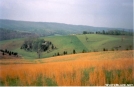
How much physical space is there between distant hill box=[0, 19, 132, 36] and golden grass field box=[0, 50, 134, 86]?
1.45 feet

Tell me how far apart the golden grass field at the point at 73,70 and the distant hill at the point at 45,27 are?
1.45 ft

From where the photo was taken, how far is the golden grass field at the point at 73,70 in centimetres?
438

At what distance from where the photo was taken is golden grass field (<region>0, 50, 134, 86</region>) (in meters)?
4.38

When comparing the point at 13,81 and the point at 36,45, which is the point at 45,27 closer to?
the point at 36,45

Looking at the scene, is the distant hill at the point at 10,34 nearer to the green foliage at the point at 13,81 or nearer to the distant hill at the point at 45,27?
the distant hill at the point at 45,27

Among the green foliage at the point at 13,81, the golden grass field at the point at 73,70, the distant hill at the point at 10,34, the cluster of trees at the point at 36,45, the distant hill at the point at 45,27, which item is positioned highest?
the distant hill at the point at 45,27

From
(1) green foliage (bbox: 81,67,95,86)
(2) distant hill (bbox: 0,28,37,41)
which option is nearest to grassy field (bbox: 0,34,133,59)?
(2) distant hill (bbox: 0,28,37,41)

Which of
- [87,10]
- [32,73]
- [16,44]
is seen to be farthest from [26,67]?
[87,10]

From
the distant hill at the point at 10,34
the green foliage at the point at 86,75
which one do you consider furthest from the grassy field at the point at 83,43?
the green foliage at the point at 86,75

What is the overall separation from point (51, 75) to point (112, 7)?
1.63 m

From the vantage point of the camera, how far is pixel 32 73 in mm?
4406

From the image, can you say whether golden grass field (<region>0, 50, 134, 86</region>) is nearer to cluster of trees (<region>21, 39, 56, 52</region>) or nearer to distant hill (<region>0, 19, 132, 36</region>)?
cluster of trees (<region>21, 39, 56, 52</region>)

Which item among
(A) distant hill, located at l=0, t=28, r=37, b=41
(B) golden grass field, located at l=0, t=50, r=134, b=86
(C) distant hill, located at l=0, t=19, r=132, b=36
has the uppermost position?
(C) distant hill, located at l=0, t=19, r=132, b=36

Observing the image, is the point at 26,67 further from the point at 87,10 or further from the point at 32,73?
the point at 87,10
